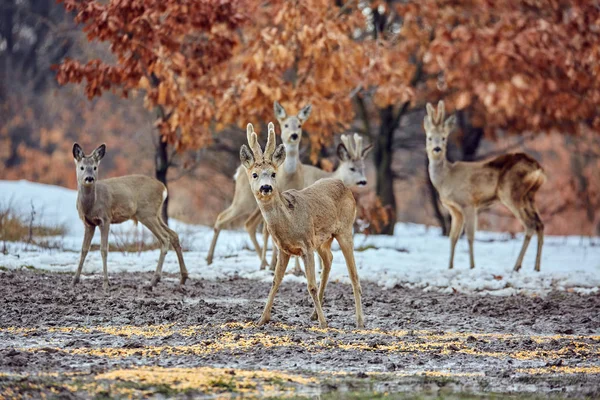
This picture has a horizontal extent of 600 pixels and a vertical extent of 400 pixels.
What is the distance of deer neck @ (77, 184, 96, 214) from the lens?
10.5 m

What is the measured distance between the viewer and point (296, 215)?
8.16 m

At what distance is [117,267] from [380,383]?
24.1 ft

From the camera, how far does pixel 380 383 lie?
6.13m

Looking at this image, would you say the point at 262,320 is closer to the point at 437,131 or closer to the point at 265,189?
the point at 265,189

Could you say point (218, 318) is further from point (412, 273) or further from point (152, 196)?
point (412, 273)

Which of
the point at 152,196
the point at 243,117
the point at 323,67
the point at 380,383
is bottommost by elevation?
the point at 380,383

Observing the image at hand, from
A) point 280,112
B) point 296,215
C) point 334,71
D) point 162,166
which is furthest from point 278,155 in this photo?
point 162,166

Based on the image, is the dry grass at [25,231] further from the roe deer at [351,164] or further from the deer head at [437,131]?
the deer head at [437,131]

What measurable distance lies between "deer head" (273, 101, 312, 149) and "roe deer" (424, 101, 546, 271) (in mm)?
2116

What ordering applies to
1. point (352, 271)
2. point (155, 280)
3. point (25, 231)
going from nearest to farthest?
1. point (352, 271)
2. point (155, 280)
3. point (25, 231)

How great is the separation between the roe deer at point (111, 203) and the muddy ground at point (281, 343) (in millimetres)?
495

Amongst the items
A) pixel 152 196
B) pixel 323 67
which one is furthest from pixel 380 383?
pixel 323 67

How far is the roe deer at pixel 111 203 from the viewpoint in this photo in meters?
10.5

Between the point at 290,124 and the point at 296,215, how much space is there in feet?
17.4
